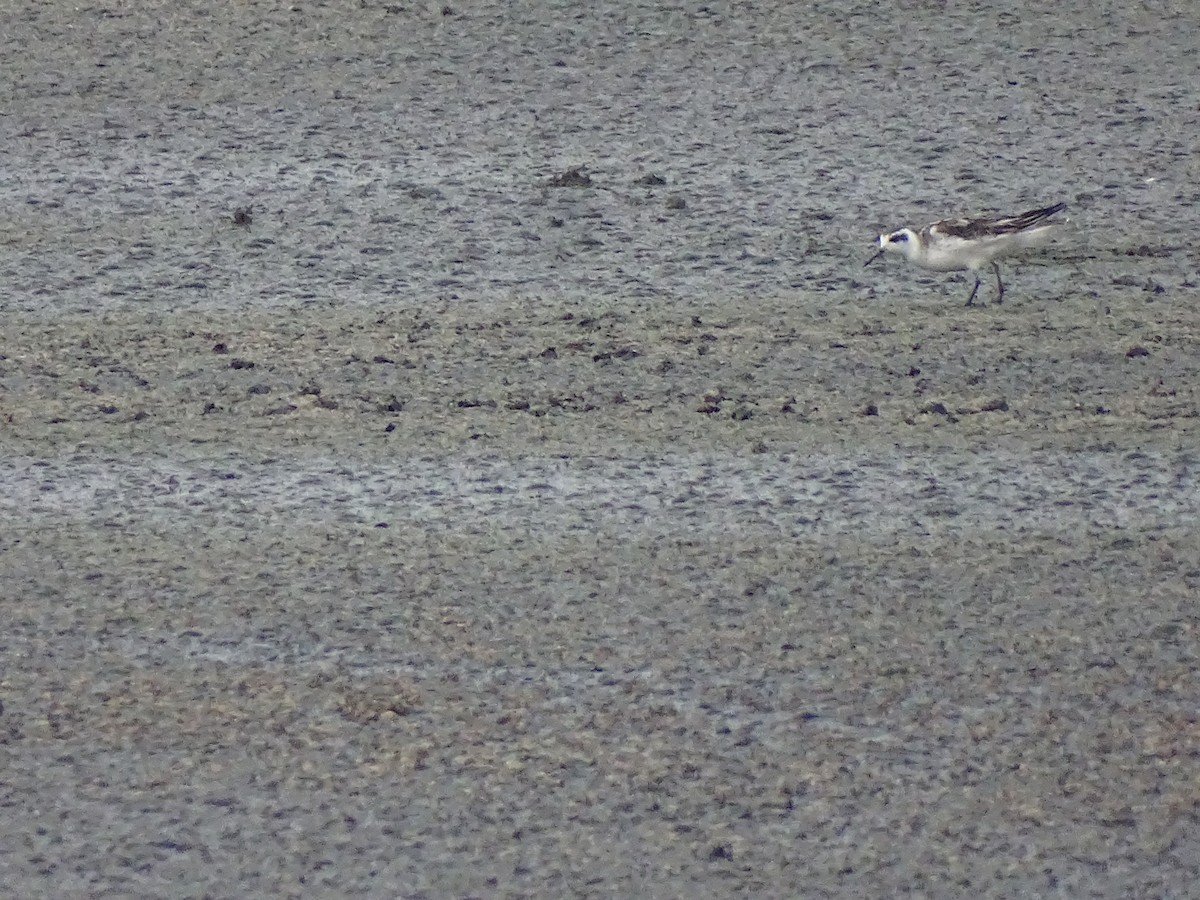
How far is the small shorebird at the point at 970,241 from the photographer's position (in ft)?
23.8

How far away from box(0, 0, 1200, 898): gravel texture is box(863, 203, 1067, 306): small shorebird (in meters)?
0.14

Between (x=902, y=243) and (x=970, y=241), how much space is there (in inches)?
11.1

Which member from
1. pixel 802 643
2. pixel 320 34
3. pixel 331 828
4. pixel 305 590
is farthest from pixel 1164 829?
pixel 320 34

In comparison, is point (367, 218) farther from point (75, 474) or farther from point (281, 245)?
point (75, 474)

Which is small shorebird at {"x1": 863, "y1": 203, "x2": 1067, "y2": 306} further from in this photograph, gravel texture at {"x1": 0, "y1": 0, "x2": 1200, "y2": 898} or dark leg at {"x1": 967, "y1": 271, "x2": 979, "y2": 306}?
gravel texture at {"x1": 0, "y1": 0, "x2": 1200, "y2": 898}

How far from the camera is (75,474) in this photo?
598 cm

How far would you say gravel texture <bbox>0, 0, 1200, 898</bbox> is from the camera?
4.22 meters

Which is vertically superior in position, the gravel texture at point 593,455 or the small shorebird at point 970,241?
the small shorebird at point 970,241

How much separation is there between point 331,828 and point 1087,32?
7.04m

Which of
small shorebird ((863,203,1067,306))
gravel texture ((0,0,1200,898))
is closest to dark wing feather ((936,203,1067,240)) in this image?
small shorebird ((863,203,1067,306))

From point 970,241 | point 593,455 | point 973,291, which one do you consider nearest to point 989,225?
point 970,241

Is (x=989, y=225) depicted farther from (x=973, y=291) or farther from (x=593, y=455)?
(x=593, y=455)

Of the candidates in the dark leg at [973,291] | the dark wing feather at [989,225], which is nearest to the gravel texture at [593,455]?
the dark leg at [973,291]

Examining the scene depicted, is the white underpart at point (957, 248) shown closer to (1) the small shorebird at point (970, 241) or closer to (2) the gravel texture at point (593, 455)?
(1) the small shorebird at point (970, 241)
